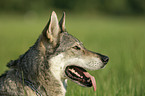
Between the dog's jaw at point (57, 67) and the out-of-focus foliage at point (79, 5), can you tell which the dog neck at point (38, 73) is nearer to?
the dog's jaw at point (57, 67)

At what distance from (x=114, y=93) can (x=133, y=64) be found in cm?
284

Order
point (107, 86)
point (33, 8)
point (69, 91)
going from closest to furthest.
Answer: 1. point (69, 91)
2. point (107, 86)
3. point (33, 8)

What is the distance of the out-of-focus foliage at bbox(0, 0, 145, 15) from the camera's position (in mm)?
66881

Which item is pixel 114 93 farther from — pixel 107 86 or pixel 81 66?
pixel 81 66

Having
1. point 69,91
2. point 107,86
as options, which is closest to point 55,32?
point 69,91

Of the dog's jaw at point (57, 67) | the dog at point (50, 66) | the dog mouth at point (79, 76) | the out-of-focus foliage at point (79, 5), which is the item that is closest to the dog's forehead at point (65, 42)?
the dog at point (50, 66)

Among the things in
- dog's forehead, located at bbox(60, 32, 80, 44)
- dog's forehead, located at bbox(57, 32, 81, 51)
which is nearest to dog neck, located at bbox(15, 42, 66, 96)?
dog's forehead, located at bbox(57, 32, 81, 51)

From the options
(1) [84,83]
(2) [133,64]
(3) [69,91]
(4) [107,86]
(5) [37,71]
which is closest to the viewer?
(5) [37,71]

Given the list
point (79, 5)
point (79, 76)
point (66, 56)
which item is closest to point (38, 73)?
point (66, 56)

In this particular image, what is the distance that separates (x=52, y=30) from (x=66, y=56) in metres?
0.48

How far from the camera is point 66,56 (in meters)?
3.84

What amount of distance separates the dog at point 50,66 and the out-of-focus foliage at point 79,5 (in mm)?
64770

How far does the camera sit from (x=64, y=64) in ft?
12.4

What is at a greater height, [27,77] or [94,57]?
[94,57]
